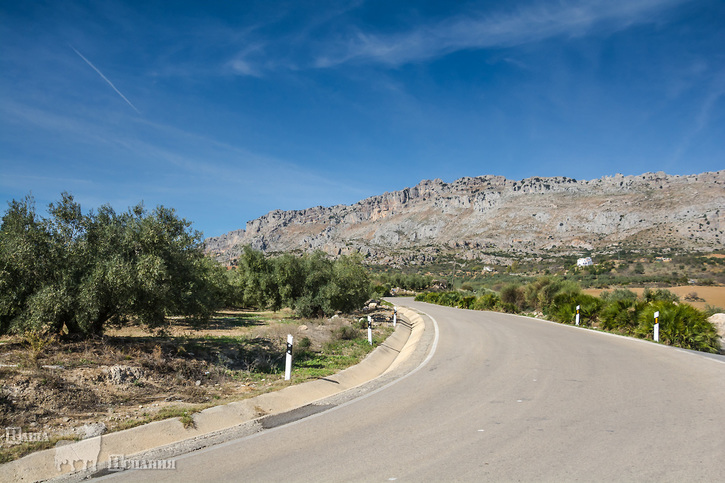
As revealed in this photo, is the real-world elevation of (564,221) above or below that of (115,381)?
above

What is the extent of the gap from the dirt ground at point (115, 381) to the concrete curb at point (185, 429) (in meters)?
0.44

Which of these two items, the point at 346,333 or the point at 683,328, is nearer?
the point at 683,328

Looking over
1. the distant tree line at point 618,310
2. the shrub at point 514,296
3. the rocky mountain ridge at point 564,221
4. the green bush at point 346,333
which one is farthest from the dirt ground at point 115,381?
the rocky mountain ridge at point 564,221

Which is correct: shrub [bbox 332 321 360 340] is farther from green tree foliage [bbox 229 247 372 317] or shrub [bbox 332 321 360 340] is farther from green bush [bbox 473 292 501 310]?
green bush [bbox 473 292 501 310]

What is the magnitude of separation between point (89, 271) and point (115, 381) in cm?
322

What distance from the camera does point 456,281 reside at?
8356 cm

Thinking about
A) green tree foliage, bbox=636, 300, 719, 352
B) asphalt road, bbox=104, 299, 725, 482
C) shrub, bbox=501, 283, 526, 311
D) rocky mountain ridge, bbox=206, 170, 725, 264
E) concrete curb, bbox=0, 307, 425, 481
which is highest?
rocky mountain ridge, bbox=206, 170, 725, 264

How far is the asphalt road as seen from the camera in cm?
481

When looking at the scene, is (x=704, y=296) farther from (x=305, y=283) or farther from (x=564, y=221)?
(x=564, y=221)

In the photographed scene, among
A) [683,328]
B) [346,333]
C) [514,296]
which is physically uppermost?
[514,296]

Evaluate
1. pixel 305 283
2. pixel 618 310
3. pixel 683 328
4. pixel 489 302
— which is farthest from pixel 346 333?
pixel 489 302

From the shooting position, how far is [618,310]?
1947 centimetres

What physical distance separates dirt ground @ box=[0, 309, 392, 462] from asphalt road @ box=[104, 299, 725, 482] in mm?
2049

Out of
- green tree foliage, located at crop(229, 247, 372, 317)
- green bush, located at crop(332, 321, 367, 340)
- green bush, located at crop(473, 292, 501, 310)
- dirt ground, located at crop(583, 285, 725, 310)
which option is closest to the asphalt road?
green bush, located at crop(332, 321, 367, 340)
